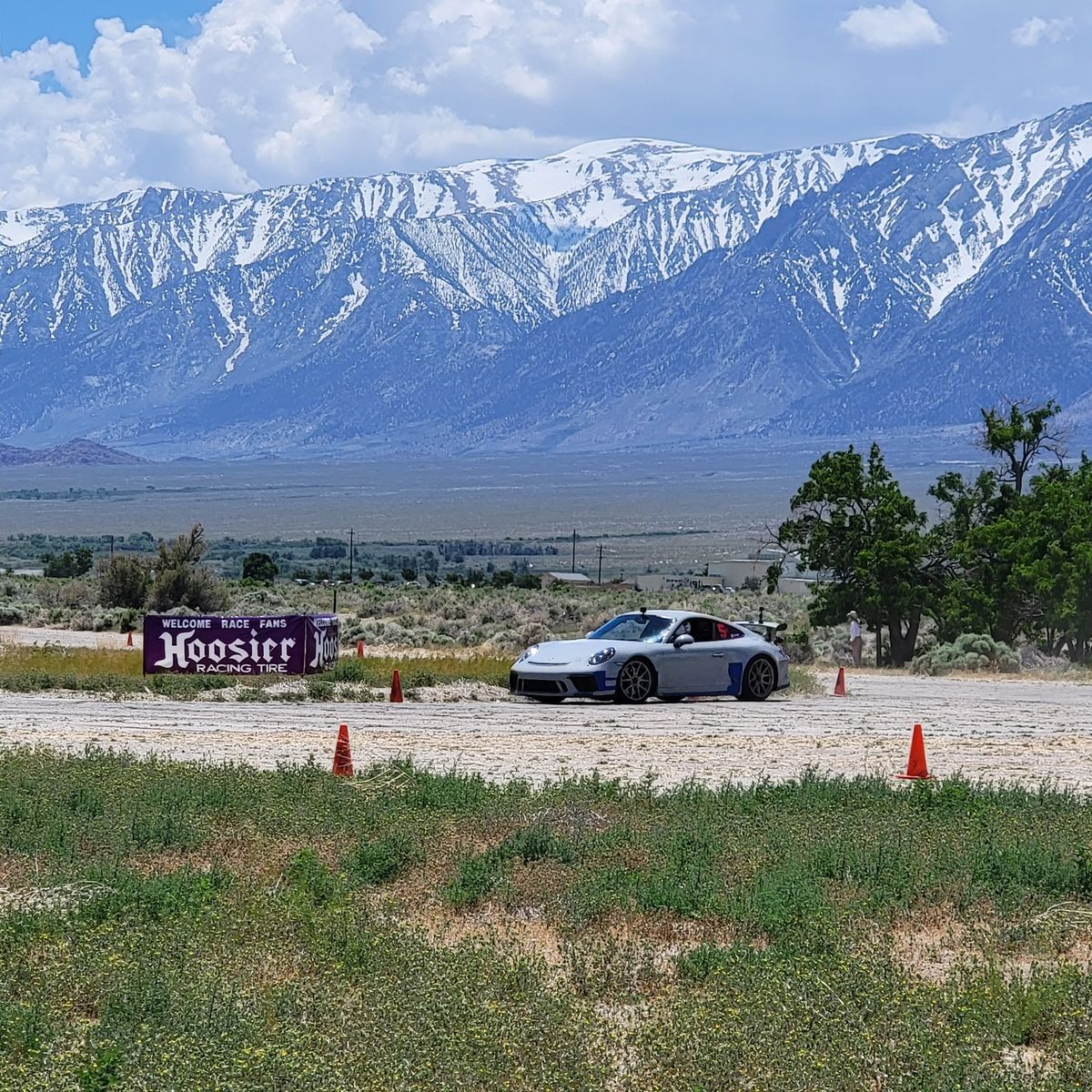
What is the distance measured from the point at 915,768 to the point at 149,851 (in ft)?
25.5

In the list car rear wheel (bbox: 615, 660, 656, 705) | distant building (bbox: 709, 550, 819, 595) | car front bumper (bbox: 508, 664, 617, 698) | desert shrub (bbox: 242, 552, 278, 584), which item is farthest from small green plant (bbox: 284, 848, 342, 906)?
desert shrub (bbox: 242, 552, 278, 584)

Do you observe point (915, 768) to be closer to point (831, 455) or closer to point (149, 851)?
point (149, 851)

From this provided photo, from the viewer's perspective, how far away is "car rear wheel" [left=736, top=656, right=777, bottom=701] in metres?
26.2

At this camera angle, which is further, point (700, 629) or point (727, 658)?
point (727, 658)

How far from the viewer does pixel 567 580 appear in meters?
85.4

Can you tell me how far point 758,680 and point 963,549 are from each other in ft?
56.5

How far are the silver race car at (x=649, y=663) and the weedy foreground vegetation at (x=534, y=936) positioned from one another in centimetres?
969

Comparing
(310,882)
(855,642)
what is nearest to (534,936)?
(310,882)

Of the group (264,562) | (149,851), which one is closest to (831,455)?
(149,851)

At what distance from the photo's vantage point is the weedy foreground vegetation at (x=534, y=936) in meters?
7.66

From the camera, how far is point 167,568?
Result: 175 feet

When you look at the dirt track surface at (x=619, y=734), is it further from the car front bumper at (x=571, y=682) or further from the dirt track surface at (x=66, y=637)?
the dirt track surface at (x=66, y=637)

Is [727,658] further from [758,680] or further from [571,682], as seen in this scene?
[571,682]

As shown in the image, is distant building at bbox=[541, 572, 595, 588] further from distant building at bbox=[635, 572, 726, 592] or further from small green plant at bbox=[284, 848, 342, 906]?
small green plant at bbox=[284, 848, 342, 906]
